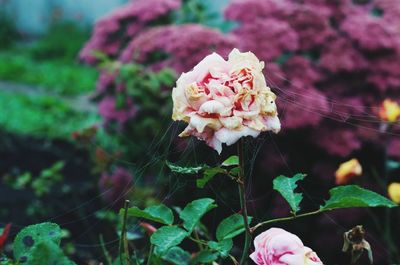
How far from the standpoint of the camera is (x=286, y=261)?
2.65 ft

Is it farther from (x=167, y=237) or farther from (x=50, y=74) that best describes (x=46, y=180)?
(x=50, y=74)

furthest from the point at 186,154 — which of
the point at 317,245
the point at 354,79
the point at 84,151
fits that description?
the point at 84,151

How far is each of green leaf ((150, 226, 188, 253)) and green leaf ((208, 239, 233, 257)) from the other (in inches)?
1.7

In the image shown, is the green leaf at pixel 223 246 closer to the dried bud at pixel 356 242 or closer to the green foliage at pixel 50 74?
the dried bud at pixel 356 242

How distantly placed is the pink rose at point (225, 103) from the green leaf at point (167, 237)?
5.5 inches

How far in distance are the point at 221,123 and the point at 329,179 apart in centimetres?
171

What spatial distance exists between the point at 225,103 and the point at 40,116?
4.45 metres

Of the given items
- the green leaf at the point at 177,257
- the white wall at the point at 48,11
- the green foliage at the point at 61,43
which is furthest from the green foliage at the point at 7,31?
the green leaf at the point at 177,257

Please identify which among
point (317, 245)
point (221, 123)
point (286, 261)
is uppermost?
point (221, 123)

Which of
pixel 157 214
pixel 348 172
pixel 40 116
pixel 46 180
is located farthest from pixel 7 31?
pixel 157 214

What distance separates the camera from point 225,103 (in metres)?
0.80

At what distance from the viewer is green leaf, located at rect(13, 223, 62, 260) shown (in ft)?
2.67

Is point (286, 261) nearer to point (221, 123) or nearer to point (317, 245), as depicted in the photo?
point (221, 123)

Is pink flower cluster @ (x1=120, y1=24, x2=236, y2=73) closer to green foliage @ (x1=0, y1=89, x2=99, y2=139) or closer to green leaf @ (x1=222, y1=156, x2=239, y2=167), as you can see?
green leaf @ (x1=222, y1=156, x2=239, y2=167)
